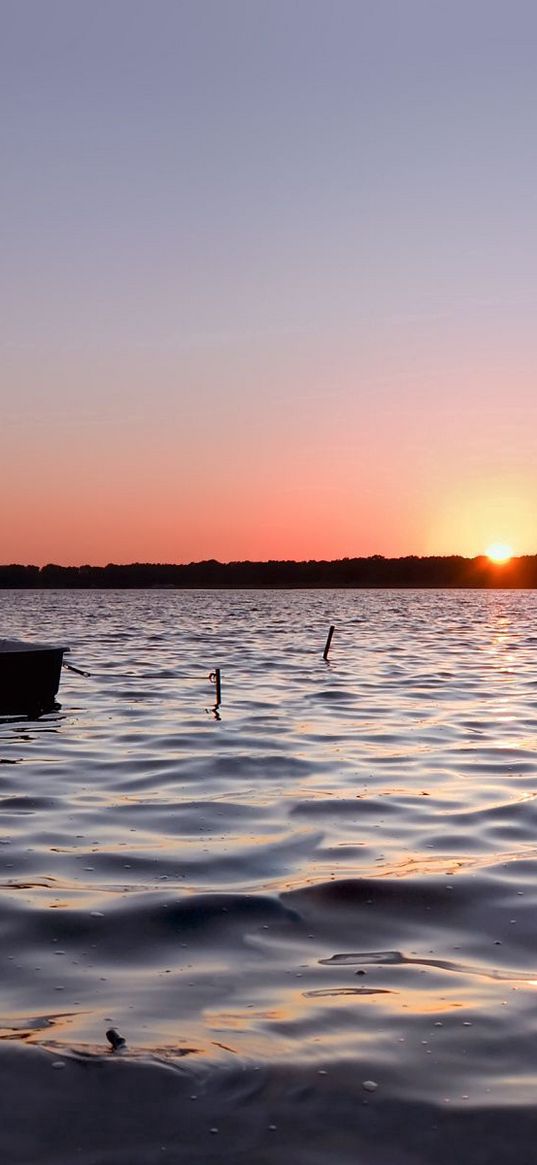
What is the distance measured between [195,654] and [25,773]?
95.0ft

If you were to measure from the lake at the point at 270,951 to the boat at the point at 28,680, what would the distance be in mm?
5280

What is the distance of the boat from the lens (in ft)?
76.2

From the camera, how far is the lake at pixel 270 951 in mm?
4902

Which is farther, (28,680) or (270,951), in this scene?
(28,680)

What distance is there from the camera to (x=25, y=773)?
15195 mm

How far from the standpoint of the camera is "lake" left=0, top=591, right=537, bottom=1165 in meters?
4.90

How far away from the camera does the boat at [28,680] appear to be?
23.2 metres

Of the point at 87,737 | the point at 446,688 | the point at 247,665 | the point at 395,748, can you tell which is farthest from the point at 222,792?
the point at 247,665

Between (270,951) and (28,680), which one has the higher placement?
(28,680)

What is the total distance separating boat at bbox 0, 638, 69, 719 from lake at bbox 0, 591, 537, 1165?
528cm

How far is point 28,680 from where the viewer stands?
77.2 ft

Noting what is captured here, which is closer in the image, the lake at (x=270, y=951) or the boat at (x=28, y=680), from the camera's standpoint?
the lake at (x=270, y=951)

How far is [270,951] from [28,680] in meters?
17.1

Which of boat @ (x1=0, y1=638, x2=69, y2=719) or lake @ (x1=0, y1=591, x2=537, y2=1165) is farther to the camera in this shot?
boat @ (x1=0, y1=638, x2=69, y2=719)
